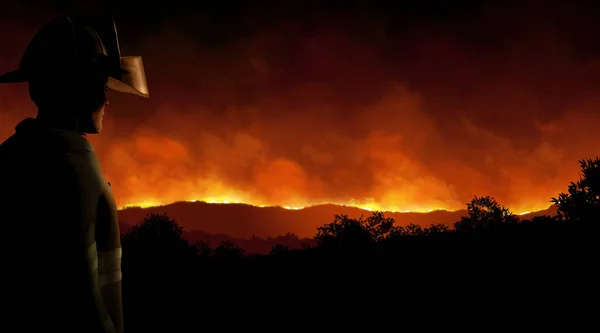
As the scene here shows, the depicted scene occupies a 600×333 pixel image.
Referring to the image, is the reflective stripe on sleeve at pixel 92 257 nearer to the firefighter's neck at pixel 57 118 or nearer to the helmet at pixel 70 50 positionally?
the firefighter's neck at pixel 57 118

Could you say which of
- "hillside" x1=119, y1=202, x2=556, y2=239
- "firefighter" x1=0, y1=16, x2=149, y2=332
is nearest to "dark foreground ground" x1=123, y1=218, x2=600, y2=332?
"firefighter" x1=0, y1=16, x2=149, y2=332

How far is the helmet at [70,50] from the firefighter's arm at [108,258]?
1.00 meters

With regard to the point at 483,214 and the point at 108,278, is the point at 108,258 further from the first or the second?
the point at 483,214

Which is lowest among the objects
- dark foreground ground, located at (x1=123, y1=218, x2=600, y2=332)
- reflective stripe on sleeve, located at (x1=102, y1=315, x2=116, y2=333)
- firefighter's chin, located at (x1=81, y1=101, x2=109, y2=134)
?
dark foreground ground, located at (x1=123, y1=218, x2=600, y2=332)

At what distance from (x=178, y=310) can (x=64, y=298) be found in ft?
39.4

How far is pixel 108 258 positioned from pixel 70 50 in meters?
1.60

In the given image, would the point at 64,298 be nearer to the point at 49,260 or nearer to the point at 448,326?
the point at 49,260

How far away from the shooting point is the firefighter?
2.46 metres

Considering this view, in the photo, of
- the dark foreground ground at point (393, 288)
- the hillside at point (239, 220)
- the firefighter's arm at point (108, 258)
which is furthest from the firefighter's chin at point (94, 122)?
the hillside at point (239, 220)

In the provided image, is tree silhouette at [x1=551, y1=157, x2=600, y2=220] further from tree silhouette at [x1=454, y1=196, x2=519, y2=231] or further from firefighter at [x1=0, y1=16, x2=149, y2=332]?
firefighter at [x1=0, y1=16, x2=149, y2=332]

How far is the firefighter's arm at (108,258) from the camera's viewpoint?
Result: 2723 mm

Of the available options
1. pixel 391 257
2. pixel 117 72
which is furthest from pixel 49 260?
pixel 391 257

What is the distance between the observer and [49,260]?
97.6 inches

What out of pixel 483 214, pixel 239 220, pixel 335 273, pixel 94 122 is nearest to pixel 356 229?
pixel 483 214
